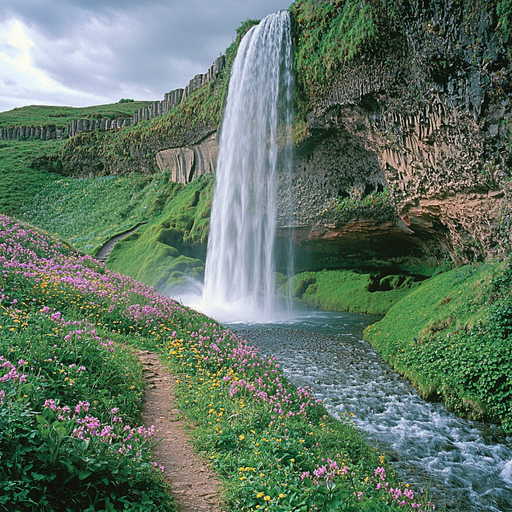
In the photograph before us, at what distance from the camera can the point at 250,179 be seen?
24.1 meters

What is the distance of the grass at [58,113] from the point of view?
70812 millimetres

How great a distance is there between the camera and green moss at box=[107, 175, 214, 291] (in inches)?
1017

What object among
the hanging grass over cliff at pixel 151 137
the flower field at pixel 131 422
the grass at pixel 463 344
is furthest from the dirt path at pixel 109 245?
the grass at pixel 463 344

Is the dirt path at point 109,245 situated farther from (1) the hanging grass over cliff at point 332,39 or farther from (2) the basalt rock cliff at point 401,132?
(1) the hanging grass over cliff at point 332,39

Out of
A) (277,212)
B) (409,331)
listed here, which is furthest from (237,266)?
(409,331)

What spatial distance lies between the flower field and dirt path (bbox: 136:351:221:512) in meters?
0.15

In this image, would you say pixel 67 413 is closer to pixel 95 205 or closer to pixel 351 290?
pixel 351 290

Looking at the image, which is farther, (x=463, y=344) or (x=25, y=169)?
(x=25, y=169)

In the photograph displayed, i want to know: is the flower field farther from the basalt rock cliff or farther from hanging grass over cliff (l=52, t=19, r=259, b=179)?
hanging grass over cliff (l=52, t=19, r=259, b=179)

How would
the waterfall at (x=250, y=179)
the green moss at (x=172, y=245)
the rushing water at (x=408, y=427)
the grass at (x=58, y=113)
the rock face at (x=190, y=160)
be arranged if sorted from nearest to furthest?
the rushing water at (x=408, y=427) < the waterfall at (x=250, y=179) < the green moss at (x=172, y=245) < the rock face at (x=190, y=160) < the grass at (x=58, y=113)

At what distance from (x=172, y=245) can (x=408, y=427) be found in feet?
79.1

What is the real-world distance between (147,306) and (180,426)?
15.6 feet

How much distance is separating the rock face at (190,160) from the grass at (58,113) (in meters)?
36.6

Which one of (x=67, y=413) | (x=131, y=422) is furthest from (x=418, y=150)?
(x=67, y=413)
